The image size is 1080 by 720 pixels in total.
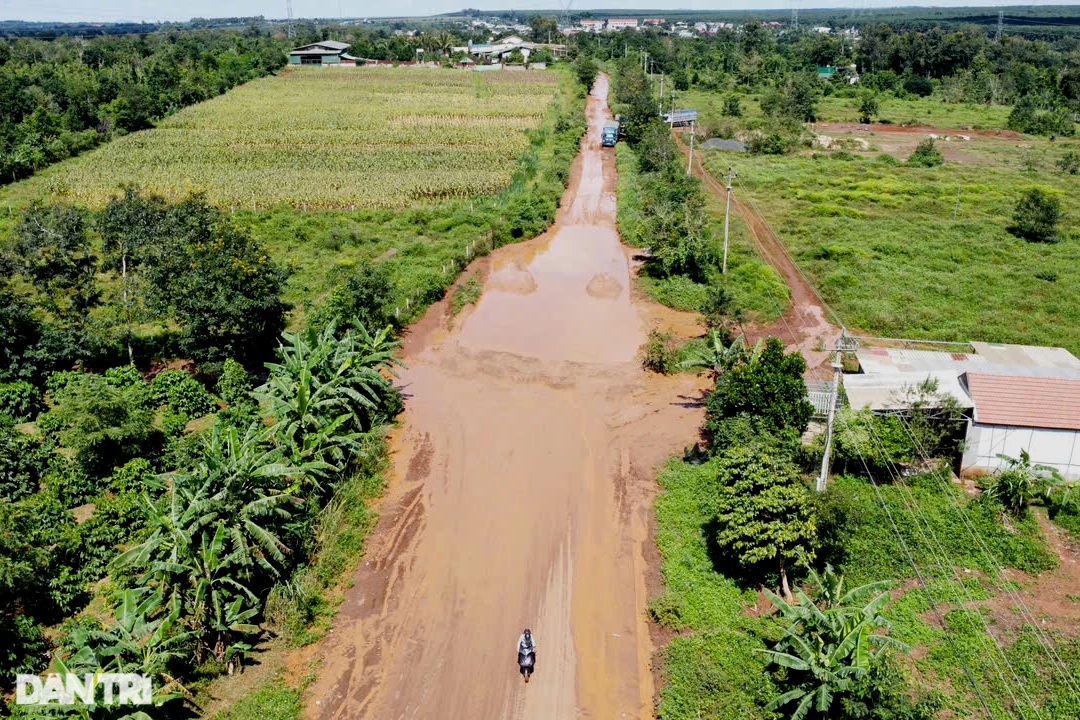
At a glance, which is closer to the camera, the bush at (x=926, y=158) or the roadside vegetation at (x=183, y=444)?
the roadside vegetation at (x=183, y=444)

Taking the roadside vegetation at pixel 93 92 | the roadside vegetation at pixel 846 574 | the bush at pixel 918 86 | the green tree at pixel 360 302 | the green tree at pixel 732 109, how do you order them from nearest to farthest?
the roadside vegetation at pixel 846 574 → the green tree at pixel 360 302 → the roadside vegetation at pixel 93 92 → the green tree at pixel 732 109 → the bush at pixel 918 86

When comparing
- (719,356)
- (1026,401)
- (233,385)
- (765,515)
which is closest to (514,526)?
(765,515)

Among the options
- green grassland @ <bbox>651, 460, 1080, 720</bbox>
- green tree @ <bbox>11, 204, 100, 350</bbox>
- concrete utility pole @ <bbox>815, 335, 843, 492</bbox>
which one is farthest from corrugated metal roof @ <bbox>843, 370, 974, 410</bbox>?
green tree @ <bbox>11, 204, 100, 350</bbox>

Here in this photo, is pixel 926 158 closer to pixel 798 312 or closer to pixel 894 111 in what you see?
pixel 894 111

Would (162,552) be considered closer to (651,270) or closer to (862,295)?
(651,270)

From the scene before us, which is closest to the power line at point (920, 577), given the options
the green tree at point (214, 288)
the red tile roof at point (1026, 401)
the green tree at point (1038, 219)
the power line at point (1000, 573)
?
the power line at point (1000, 573)

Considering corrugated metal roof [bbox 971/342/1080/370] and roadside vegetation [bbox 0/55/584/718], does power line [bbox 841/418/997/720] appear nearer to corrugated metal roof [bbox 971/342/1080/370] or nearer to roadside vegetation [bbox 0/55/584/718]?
corrugated metal roof [bbox 971/342/1080/370]

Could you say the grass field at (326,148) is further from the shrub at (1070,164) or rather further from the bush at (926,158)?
the shrub at (1070,164)

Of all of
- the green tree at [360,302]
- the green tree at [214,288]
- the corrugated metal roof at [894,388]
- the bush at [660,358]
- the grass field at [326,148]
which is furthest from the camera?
the grass field at [326,148]
